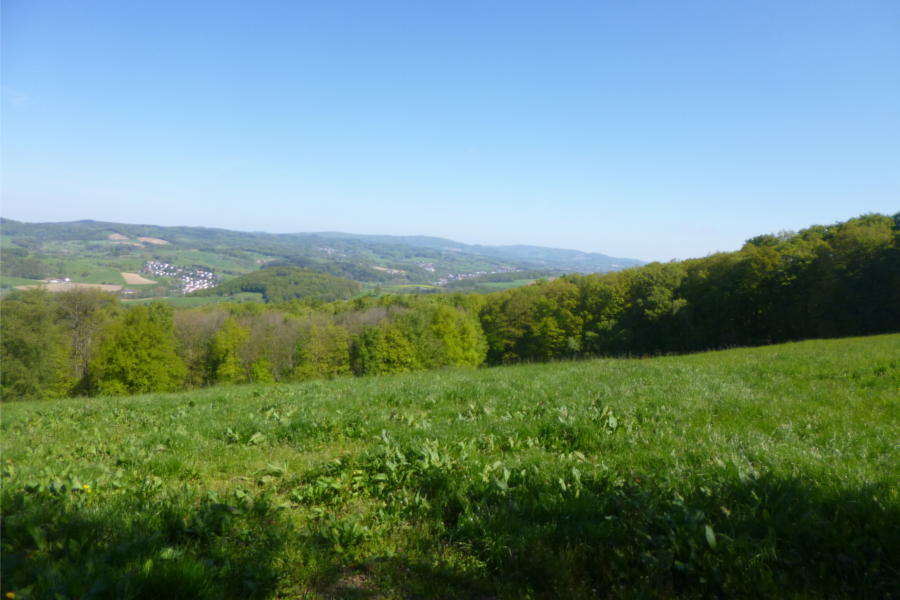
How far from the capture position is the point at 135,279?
108750 mm

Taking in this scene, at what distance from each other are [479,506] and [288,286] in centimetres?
12609

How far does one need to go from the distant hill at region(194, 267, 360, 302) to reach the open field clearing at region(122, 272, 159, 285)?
1189 centimetres

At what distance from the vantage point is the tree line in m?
34.6

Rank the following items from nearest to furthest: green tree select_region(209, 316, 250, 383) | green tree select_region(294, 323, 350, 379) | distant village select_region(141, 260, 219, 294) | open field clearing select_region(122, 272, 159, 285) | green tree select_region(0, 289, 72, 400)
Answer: green tree select_region(0, 289, 72, 400), green tree select_region(209, 316, 250, 383), green tree select_region(294, 323, 350, 379), open field clearing select_region(122, 272, 159, 285), distant village select_region(141, 260, 219, 294)

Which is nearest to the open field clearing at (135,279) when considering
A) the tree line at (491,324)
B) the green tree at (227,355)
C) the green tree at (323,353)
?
the tree line at (491,324)

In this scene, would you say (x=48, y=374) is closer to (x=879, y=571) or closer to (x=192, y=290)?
(x=879, y=571)

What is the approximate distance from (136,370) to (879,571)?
42630 mm

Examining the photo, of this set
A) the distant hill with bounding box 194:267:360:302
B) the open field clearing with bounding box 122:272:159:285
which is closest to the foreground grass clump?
the distant hill with bounding box 194:267:360:302

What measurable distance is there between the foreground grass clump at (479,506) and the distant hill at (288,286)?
105m

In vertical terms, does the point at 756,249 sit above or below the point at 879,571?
above

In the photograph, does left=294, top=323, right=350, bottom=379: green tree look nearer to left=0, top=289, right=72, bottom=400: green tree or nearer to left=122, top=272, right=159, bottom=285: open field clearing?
left=0, top=289, right=72, bottom=400: green tree

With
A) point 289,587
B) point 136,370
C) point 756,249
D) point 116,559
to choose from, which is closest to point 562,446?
point 289,587

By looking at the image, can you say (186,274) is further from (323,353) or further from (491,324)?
(491,324)

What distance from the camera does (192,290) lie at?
113625 millimetres
